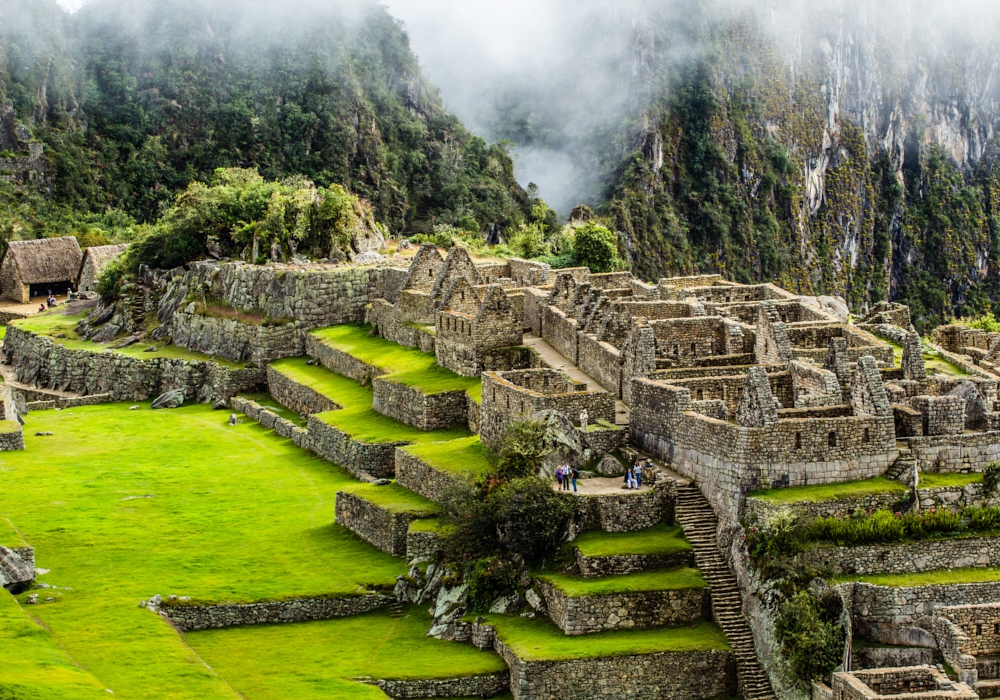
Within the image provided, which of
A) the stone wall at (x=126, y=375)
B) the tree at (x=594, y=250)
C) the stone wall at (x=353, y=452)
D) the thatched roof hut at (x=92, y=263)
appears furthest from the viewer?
the thatched roof hut at (x=92, y=263)

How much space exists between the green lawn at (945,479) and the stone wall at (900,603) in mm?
2420

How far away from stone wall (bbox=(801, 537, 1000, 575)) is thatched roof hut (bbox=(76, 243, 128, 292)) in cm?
5364

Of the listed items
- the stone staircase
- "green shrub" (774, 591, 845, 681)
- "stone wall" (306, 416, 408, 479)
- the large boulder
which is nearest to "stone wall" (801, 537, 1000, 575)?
"green shrub" (774, 591, 845, 681)

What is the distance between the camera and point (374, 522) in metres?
36.5

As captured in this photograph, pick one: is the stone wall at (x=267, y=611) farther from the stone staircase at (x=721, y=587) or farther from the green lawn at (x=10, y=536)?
the stone staircase at (x=721, y=587)

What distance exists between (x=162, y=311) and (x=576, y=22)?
421ft

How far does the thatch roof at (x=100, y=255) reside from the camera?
77.3m

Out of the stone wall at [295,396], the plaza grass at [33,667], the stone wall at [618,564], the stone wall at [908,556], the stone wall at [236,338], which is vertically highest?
the stone wall at [236,338]

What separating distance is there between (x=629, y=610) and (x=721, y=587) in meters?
1.83

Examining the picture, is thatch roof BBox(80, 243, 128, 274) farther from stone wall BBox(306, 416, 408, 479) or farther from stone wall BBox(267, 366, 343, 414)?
stone wall BBox(306, 416, 408, 479)

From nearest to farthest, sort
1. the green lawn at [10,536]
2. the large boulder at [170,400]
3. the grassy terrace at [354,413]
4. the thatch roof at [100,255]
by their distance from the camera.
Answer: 1. the green lawn at [10,536]
2. the grassy terrace at [354,413]
3. the large boulder at [170,400]
4. the thatch roof at [100,255]

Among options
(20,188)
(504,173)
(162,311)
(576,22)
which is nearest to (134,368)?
(162,311)

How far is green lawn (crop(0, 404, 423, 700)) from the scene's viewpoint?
30.0 m

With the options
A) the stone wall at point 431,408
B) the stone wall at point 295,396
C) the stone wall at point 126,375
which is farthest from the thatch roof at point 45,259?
the stone wall at point 431,408
